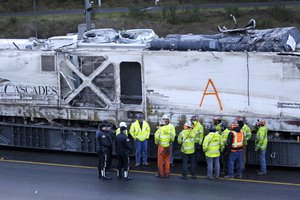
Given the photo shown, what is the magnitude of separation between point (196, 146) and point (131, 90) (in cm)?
266

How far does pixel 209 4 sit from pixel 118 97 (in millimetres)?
36229

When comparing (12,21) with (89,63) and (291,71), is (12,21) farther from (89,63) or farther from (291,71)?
(291,71)

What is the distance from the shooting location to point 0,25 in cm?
4653

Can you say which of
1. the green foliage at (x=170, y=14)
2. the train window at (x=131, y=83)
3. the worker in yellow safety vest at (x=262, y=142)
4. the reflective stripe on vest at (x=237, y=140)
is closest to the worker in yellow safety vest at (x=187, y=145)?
the reflective stripe on vest at (x=237, y=140)

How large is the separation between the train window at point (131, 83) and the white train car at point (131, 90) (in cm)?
3

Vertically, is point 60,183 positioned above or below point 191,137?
below

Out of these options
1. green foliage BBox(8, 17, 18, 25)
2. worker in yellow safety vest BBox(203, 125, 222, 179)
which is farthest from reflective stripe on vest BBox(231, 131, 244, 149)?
green foliage BBox(8, 17, 18, 25)

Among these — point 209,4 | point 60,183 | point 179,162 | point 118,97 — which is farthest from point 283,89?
point 209,4

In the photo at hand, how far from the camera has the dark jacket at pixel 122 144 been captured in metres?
12.2

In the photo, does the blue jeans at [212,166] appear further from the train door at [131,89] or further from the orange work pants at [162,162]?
the train door at [131,89]

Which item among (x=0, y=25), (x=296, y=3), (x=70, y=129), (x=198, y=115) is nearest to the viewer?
(x=198, y=115)

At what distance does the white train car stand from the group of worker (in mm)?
595

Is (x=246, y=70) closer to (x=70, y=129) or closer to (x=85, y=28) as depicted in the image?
(x=70, y=129)

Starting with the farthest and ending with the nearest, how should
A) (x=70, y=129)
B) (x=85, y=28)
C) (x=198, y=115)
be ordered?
(x=85, y=28) < (x=70, y=129) < (x=198, y=115)
